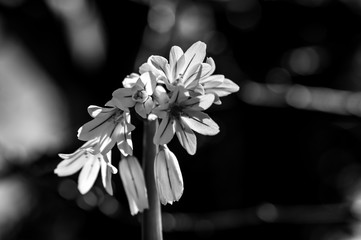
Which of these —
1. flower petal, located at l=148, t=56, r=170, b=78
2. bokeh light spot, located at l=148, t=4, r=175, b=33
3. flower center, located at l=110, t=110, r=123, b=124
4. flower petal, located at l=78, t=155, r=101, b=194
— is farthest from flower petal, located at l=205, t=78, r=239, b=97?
bokeh light spot, located at l=148, t=4, r=175, b=33

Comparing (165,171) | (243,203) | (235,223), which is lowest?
(165,171)

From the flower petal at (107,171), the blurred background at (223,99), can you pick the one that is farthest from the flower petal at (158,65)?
the blurred background at (223,99)

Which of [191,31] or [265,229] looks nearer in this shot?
[265,229]

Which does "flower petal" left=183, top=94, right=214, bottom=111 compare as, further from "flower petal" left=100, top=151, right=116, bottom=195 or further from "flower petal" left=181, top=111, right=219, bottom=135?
"flower petal" left=100, top=151, right=116, bottom=195

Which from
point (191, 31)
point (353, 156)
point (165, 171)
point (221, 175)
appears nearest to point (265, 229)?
point (221, 175)

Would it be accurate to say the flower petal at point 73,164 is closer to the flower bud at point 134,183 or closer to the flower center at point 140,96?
the flower bud at point 134,183

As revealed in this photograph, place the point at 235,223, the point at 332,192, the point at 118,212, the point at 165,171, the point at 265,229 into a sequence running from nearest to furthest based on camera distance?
the point at 165,171
the point at 235,223
the point at 118,212
the point at 265,229
the point at 332,192

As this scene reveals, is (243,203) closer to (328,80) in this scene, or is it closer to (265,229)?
(265,229)

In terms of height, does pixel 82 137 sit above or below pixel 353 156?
below
